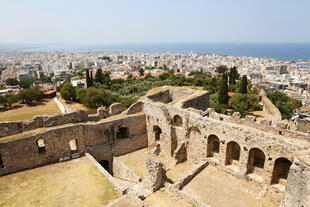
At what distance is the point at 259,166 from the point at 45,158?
1575cm

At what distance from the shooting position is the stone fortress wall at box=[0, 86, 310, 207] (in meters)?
11.3

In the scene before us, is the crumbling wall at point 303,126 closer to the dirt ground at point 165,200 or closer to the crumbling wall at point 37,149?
the dirt ground at point 165,200

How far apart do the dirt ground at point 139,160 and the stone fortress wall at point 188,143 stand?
0.63m

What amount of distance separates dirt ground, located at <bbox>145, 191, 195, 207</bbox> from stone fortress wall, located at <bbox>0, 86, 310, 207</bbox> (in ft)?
14.6

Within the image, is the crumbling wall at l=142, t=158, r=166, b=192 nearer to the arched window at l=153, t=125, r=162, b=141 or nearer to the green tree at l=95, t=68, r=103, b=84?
the arched window at l=153, t=125, r=162, b=141

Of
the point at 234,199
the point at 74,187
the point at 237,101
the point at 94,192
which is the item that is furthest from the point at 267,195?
the point at 237,101

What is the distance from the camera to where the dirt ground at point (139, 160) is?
16469 mm

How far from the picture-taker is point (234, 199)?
11773mm

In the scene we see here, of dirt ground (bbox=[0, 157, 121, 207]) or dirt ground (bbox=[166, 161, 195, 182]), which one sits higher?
dirt ground (bbox=[0, 157, 121, 207])

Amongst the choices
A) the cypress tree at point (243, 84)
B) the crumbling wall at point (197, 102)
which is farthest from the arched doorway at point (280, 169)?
the cypress tree at point (243, 84)

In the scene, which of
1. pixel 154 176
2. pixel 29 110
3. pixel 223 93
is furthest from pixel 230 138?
pixel 29 110

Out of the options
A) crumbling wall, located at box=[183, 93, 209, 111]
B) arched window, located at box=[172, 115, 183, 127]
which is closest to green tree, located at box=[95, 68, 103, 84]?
crumbling wall, located at box=[183, 93, 209, 111]

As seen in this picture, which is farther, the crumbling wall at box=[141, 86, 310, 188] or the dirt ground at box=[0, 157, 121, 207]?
the crumbling wall at box=[141, 86, 310, 188]

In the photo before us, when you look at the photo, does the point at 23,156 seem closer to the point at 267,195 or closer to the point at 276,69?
the point at 267,195
